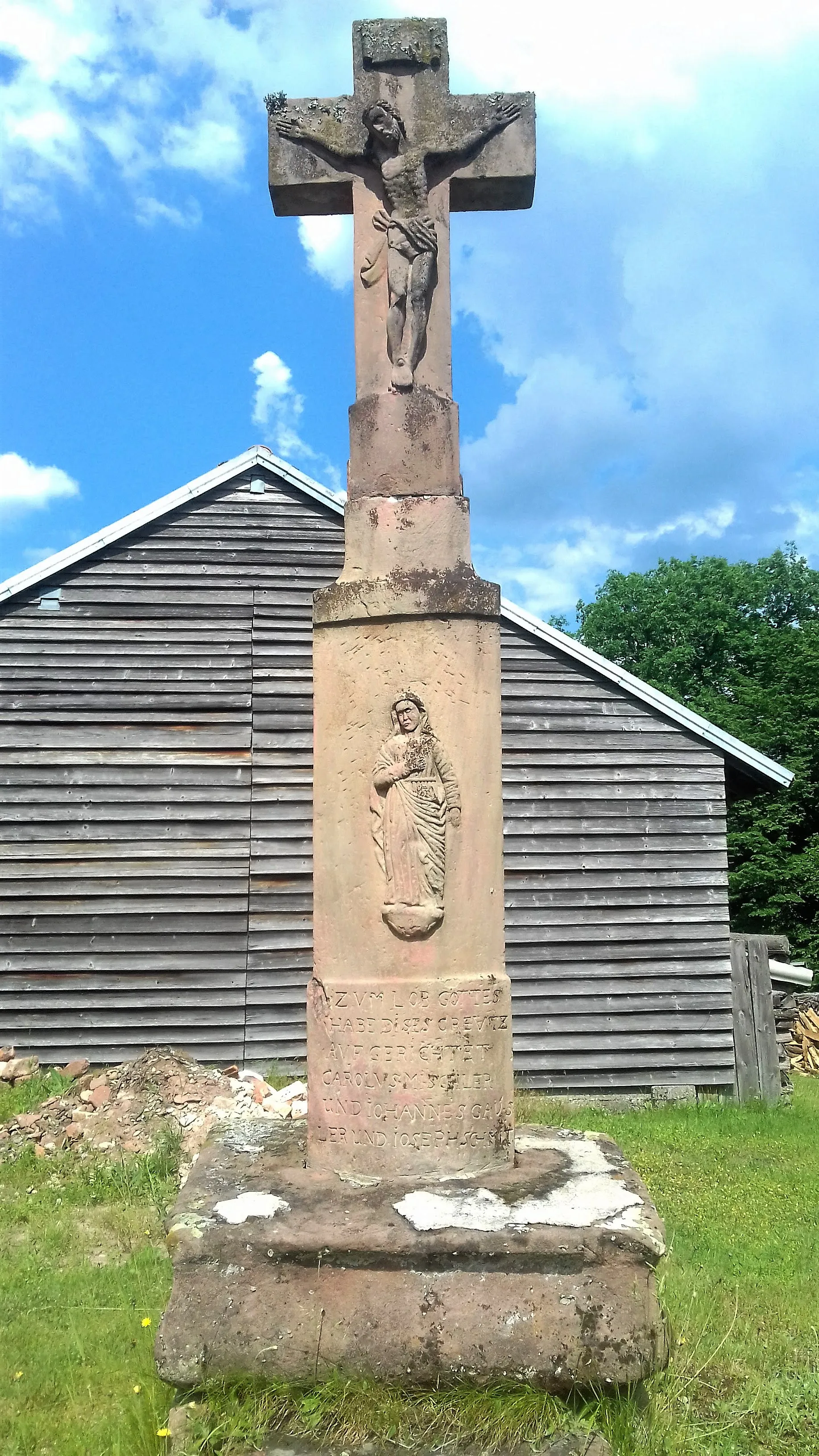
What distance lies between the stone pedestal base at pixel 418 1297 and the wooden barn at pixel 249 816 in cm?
621

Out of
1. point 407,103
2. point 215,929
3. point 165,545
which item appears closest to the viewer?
point 407,103

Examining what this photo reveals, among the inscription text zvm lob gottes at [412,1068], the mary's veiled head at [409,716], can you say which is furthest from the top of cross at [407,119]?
the inscription text zvm lob gottes at [412,1068]

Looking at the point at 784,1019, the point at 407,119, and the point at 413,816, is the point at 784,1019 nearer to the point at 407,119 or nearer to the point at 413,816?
the point at 413,816

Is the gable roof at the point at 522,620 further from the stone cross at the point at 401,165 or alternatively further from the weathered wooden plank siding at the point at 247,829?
the stone cross at the point at 401,165

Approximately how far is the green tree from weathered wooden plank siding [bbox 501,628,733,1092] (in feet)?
22.5

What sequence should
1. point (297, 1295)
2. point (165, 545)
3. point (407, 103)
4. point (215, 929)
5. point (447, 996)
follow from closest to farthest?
point (297, 1295)
point (447, 996)
point (407, 103)
point (215, 929)
point (165, 545)

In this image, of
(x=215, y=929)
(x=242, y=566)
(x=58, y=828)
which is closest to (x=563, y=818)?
(x=215, y=929)

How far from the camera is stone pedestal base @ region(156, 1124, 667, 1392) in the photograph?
248 centimetres

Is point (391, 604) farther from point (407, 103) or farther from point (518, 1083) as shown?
point (518, 1083)

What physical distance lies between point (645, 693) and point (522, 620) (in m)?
1.42

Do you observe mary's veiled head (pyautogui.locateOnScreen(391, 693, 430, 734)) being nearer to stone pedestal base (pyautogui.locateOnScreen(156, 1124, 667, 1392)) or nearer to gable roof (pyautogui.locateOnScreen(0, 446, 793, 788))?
stone pedestal base (pyautogui.locateOnScreen(156, 1124, 667, 1392))

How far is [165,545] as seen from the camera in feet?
31.2

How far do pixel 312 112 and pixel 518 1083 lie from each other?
794 centimetres

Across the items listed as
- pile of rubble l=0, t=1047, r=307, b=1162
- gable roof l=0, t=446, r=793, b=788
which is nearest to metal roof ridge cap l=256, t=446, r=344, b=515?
gable roof l=0, t=446, r=793, b=788
